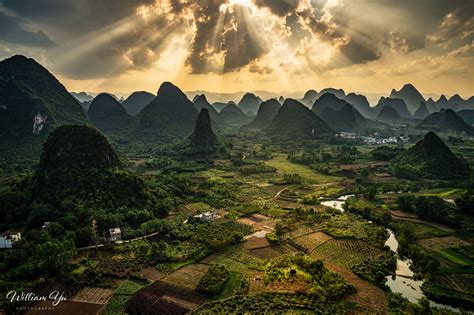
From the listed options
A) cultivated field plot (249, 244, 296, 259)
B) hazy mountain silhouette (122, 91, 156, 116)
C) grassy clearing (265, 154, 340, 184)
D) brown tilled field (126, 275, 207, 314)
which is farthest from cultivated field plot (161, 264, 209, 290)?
hazy mountain silhouette (122, 91, 156, 116)

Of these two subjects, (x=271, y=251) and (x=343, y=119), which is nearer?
(x=271, y=251)

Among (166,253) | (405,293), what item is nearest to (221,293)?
(166,253)

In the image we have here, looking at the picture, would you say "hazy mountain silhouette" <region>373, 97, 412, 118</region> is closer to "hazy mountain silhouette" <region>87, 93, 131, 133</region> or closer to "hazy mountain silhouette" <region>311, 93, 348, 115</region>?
"hazy mountain silhouette" <region>311, 93, 348, 115</region>

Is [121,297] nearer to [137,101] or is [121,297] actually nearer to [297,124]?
[297,124]

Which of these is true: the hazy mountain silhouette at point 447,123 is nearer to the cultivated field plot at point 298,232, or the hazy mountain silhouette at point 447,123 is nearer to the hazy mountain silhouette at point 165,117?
the hazy mountain silhouette at point 165,117

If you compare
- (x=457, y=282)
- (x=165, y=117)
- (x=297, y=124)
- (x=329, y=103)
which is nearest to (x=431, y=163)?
(x=457, y=282)

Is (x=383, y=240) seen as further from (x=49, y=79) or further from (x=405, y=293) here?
(x=49, y=79)
